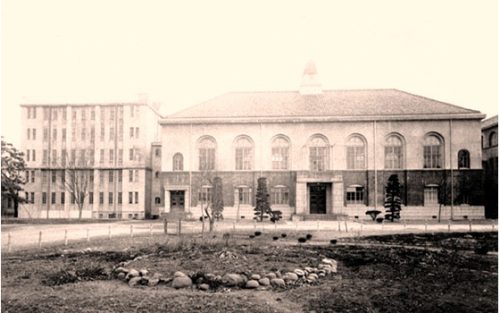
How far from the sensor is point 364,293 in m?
9.26

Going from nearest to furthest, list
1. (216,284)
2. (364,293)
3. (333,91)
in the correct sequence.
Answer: (364,293) < (216,284) < (333,91)

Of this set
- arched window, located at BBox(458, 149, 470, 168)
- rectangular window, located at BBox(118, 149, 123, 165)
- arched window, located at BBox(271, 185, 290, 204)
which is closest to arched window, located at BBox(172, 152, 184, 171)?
arched window, located at BBox(271, 185, 290, 204)

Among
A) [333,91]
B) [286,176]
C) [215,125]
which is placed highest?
[333,91]

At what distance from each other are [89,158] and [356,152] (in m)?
27.1

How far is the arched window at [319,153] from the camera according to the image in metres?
32.9

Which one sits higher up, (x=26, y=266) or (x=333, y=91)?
(x=333, y=91)

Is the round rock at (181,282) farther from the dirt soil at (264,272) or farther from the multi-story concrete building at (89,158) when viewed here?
the multi-story concrete building at (89,158)

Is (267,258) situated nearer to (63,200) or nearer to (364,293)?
(364,293)

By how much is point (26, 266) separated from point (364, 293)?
9.61 m

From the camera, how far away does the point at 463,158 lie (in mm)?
25734

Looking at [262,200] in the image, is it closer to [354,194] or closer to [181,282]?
[354,194]

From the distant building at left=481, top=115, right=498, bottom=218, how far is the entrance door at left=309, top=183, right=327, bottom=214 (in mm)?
11940

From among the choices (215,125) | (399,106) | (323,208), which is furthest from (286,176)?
(399,106)

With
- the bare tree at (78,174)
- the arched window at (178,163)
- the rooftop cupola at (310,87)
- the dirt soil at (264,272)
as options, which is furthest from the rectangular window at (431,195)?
the bare tree at (78,174)
